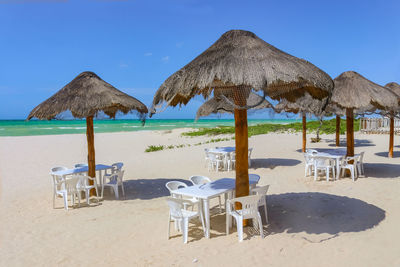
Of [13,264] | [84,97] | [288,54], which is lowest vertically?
[13,264]

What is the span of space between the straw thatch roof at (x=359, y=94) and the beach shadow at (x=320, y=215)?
2676mm

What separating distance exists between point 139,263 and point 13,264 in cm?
175

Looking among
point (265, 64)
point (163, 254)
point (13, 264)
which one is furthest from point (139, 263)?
point (265, 64)

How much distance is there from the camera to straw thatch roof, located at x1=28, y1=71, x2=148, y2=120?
6.90 m

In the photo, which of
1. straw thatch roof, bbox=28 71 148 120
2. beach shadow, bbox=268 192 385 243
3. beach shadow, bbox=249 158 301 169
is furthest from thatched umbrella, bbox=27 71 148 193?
beach shadow, bbox=249 158 301 169

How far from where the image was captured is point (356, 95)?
8258 mm

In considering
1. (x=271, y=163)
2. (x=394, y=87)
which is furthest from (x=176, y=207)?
(x=394, y=87)

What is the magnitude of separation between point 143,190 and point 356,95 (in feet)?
20.2

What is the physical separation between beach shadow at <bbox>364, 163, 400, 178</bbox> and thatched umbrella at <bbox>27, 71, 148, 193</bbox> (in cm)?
695

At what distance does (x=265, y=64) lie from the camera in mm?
4430

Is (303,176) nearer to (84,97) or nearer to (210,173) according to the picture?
(210,173)

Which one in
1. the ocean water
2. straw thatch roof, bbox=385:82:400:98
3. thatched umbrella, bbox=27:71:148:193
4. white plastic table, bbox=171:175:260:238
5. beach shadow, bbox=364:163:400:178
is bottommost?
beach shadow, bbox=364:163:400:178

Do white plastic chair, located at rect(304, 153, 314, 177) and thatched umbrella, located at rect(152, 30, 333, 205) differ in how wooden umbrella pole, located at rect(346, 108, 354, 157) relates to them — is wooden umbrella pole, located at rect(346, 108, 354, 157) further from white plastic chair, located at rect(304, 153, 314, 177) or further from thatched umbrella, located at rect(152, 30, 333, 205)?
thatched umbrella, located at rect(152, 30, 333, 205)

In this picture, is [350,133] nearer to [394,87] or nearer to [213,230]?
[394,87]
